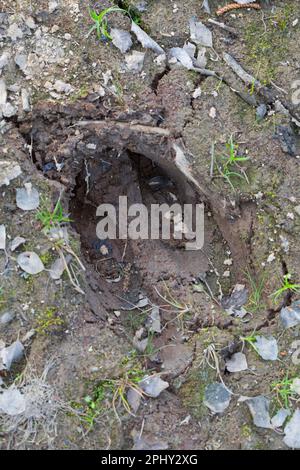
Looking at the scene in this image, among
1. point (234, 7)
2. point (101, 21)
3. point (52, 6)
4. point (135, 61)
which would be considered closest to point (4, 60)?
point (52, 6)

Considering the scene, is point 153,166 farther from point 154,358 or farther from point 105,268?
point 154,358

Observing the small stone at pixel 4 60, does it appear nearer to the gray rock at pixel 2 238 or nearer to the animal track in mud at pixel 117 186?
the animal track in mud at pixel 117 186

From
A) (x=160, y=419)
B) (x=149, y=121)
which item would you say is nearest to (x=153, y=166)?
(x=149, y=121)

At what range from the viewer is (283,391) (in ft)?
8.11

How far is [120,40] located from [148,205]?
0.67 metres

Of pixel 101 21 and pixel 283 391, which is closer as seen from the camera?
pixel 283 391

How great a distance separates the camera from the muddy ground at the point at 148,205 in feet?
8.00

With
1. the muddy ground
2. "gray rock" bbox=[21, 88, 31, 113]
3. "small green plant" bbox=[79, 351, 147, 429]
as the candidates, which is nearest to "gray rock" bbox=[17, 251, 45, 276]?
the muddy ground

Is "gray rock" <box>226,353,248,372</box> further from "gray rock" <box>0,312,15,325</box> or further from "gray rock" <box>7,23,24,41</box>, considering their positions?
"gray rock" <box>7,23,24,41</box>

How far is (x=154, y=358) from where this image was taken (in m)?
2.54

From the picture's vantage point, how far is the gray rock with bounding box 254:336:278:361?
252 centimetres

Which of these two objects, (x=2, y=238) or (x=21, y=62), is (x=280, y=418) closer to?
(x=2, y=238)

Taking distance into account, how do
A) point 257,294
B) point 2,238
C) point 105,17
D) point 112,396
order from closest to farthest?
1. point 112,396
2. point 2,238
3. point 257,294
4. point 105,17

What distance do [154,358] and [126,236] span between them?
1.71 ft
